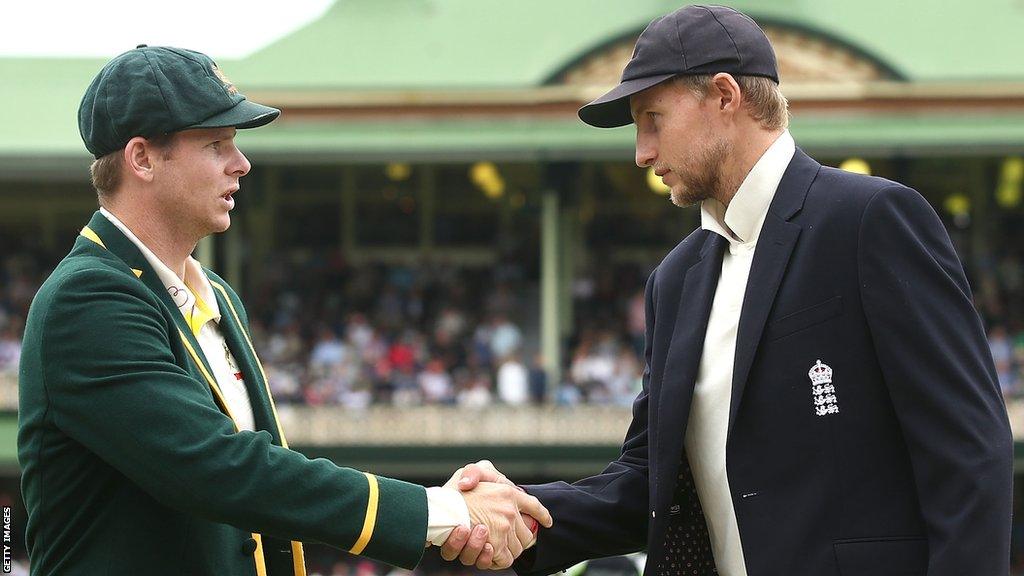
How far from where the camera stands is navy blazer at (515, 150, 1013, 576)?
3.21 m

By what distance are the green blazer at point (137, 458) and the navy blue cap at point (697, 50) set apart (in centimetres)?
125

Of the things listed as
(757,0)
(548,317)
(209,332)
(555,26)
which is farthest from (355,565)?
(209,332)

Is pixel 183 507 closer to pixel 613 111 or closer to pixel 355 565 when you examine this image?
pixel 613 111

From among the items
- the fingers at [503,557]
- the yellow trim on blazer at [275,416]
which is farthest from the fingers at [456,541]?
the yellow trim on blazer at [275,416]

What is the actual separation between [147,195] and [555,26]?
60.6 feet

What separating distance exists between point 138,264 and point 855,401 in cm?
174

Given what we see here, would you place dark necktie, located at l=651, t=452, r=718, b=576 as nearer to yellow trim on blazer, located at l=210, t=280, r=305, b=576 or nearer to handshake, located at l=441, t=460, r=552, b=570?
handshake, located at l=441, t=460, r=552, b=570

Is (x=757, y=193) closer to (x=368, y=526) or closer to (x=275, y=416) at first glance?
(x=368, y=526)

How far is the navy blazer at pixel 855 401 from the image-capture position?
10.5 ft

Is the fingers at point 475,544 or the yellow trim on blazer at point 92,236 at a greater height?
the yellow trim on blazer at point 92,236

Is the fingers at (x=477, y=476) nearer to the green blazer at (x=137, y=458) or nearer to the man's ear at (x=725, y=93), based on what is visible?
the green blazer at (x=137, y=458)

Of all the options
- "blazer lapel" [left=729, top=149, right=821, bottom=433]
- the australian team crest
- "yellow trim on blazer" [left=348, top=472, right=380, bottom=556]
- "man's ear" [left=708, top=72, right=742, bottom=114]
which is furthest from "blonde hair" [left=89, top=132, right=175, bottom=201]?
the australian team crest

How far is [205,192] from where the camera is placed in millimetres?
3721

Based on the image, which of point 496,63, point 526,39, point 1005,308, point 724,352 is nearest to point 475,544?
point 724,352
